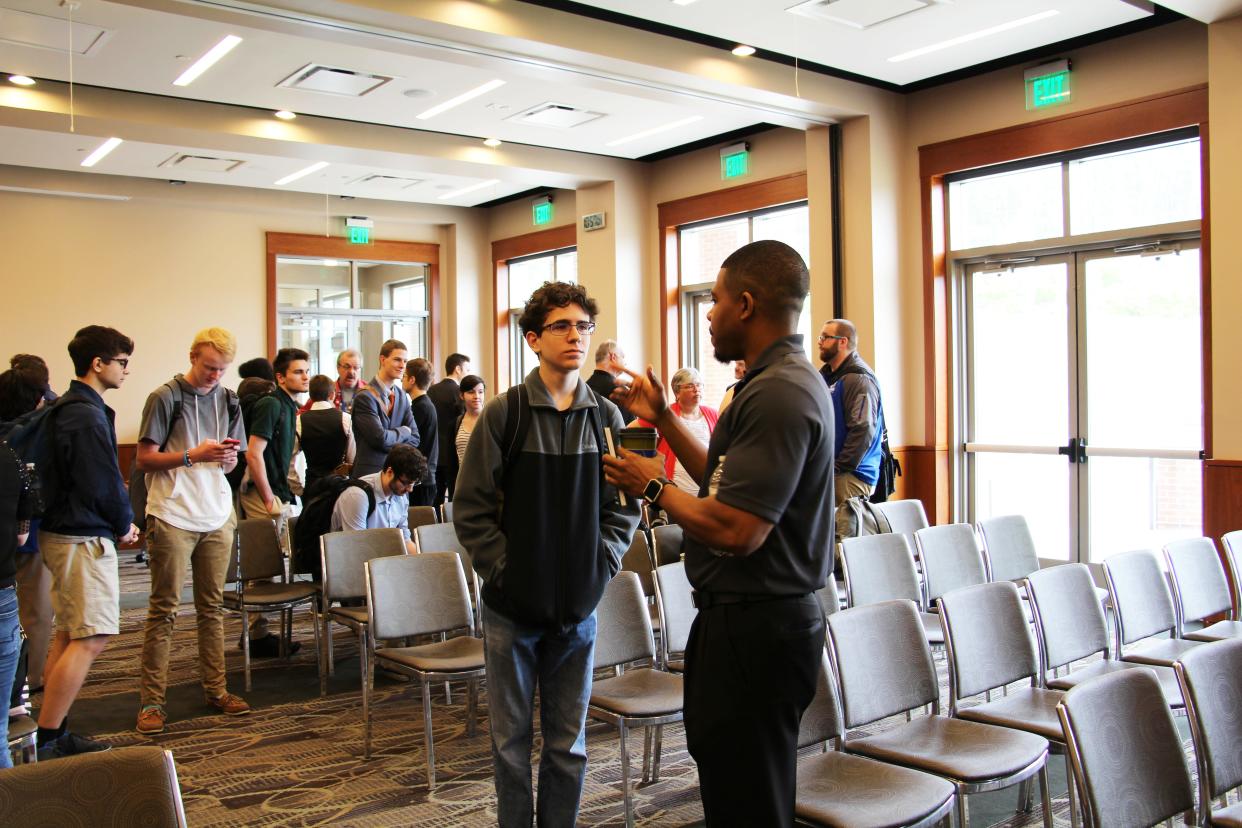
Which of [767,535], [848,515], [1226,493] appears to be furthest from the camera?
[1226,493]

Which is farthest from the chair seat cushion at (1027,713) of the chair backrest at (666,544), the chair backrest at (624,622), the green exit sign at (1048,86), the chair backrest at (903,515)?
the green exit sign at (1048,86)

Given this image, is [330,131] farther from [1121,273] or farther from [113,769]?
[113,769]

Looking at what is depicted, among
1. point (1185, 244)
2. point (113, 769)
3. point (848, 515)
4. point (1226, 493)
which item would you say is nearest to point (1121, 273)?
point (1185, 244)

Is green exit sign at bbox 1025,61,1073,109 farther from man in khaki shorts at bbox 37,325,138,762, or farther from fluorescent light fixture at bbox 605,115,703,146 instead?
man in khaki shorts at bbox 37,325,138,762

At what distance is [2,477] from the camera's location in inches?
112

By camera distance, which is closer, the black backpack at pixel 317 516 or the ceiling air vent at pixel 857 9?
the black backpack at pixel 317 516

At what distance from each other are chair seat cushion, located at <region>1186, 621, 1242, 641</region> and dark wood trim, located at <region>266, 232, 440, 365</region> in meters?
10.5

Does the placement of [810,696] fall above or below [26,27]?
below

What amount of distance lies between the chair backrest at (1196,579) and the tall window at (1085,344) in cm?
278

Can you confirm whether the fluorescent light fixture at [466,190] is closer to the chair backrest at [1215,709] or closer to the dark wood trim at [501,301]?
the dark wood trim at [501,301]

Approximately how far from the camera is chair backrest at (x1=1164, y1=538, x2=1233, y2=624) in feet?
13.7

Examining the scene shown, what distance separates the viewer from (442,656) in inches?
Answer: 162

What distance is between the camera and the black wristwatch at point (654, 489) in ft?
6.99

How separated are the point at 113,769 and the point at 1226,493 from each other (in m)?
6.44
